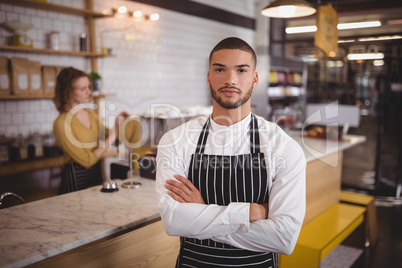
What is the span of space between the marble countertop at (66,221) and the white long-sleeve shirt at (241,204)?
310mm

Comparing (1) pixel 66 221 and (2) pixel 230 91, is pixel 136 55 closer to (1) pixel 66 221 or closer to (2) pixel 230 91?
(1) pixel 66 221

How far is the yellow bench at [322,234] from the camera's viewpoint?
8.54 ft

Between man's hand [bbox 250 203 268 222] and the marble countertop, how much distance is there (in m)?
0.56

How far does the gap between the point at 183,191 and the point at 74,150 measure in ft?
4.92

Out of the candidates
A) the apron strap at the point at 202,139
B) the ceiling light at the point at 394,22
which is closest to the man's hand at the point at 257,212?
Result: the apron strap at the point at 202,139

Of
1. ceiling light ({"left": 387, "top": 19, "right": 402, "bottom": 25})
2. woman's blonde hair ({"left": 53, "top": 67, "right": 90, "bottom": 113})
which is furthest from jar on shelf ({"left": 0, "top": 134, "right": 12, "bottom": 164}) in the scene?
ceiling light ({"left": 387, "top": 19, "right": 402, "bottom": 25})

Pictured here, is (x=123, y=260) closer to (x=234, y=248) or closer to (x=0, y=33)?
(x=234, y=248)

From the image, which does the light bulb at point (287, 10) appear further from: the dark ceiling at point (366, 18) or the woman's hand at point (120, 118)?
the woman's hand at point (120, 118)

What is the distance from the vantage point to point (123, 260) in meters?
1.79

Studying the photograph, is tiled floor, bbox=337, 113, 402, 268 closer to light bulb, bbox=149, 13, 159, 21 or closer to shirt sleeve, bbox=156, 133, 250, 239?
shirt sleeve, bbox=156, 133, 250, 239

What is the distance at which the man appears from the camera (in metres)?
1.39

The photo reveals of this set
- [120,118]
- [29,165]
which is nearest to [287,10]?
[120,118]

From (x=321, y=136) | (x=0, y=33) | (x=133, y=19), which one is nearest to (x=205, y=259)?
(x=321, y=136)

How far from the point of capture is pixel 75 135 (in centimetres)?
277
